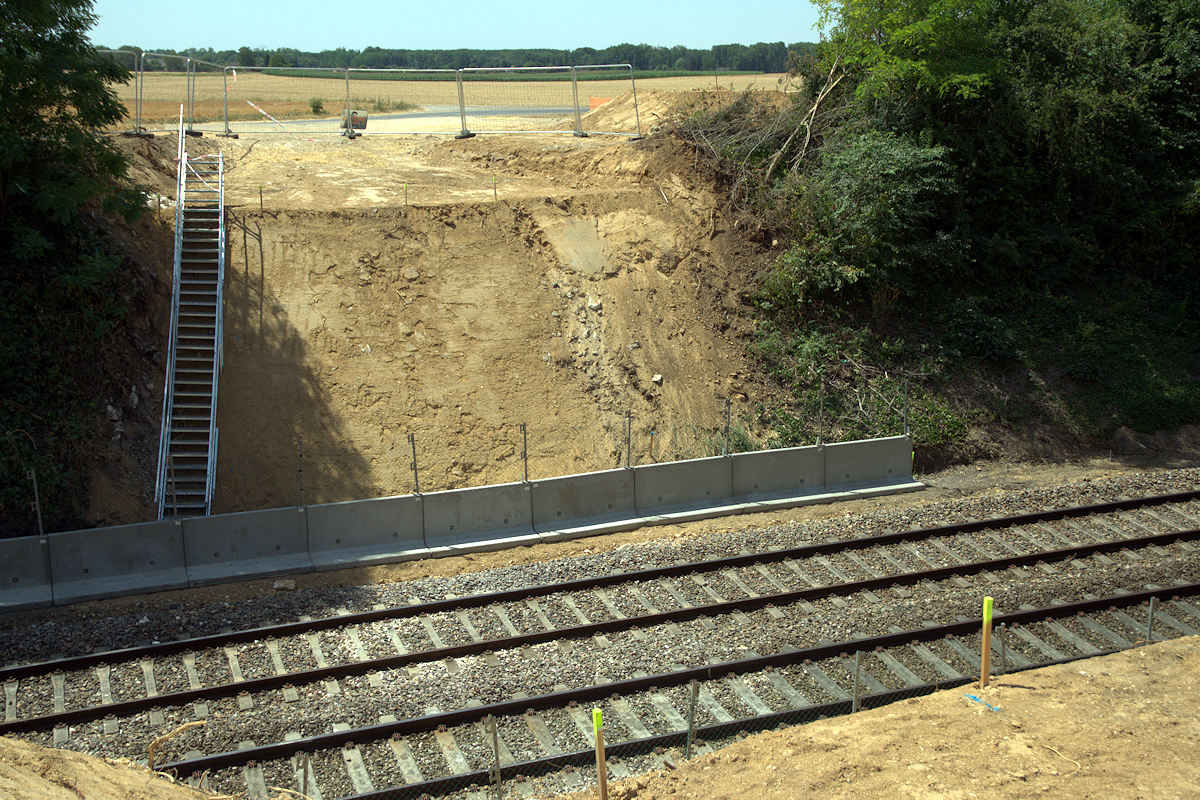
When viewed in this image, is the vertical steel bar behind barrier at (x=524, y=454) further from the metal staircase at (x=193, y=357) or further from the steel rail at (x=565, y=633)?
the metal staircase at (x=193, y=357)

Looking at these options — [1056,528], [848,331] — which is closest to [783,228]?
[848,331]

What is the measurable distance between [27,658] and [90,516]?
141 inches

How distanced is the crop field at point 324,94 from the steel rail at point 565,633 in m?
16.9

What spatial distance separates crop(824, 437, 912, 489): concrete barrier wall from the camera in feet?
58.4

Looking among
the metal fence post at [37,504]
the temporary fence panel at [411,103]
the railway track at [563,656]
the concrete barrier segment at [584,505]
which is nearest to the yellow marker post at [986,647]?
the railway track at [563,656]

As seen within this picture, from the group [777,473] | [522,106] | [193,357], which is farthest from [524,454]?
[522,106]

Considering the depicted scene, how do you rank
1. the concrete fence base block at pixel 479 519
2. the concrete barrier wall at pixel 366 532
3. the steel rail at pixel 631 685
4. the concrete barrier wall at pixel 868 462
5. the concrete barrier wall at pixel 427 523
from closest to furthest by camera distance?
the steel rail at pixel 631 685, the concrete barrier wall at pixel 427 523, the concrete barrier wall at pixel 366 532, the concrete fence base block at pixel 479 519, the concrete barrier wall at pixel 868 462

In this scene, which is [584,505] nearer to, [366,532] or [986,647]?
[366,532]

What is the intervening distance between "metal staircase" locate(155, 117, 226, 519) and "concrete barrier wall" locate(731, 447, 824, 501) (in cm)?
934

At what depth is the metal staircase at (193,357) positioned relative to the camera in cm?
1559

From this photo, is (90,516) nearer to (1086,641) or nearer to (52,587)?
(52,587)

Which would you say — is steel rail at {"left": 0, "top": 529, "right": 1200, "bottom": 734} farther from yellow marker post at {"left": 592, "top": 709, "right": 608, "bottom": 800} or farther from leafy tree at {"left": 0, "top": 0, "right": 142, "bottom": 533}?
leafy tree at {"left": 0, "top": 0, "right": 142, "bottom": 533}

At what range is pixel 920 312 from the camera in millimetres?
22203

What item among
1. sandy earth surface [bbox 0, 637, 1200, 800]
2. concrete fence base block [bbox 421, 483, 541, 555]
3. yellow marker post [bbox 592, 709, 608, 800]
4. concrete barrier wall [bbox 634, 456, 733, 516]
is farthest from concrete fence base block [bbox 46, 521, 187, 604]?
yellow marker post [bbox 592, 709, 608, 800]
